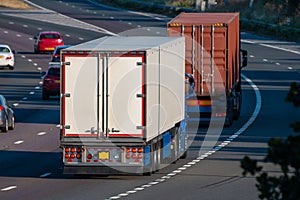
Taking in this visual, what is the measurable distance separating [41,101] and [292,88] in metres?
34.0

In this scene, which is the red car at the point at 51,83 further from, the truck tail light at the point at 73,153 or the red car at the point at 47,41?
the red car at the point at 47,41

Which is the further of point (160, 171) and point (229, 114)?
point (229, 114)

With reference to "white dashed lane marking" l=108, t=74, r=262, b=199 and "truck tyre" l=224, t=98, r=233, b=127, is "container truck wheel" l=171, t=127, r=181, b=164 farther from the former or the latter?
"truck tyre" l=224, t=98, r=233, b=127

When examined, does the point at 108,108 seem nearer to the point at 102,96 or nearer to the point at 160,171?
the point at 102,96

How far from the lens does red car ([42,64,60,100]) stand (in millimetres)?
41812

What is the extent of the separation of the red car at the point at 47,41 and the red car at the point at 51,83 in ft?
72.0

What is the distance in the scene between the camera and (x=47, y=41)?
6456cm

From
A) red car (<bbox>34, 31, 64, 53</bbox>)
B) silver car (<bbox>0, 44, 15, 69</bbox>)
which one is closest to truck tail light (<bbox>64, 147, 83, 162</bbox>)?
silver car (<bbox>0, 44, 15, 69</bbox>)

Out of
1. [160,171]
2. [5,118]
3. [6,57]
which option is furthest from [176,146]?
[6,57]

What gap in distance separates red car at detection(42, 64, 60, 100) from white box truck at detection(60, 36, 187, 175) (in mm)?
20837

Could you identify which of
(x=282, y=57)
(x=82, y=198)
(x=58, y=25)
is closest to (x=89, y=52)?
(x=82, y=198)

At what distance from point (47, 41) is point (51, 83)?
22941 mm

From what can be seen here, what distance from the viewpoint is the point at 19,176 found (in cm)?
2170

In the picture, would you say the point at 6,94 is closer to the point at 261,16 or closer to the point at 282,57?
the point at 282,57
